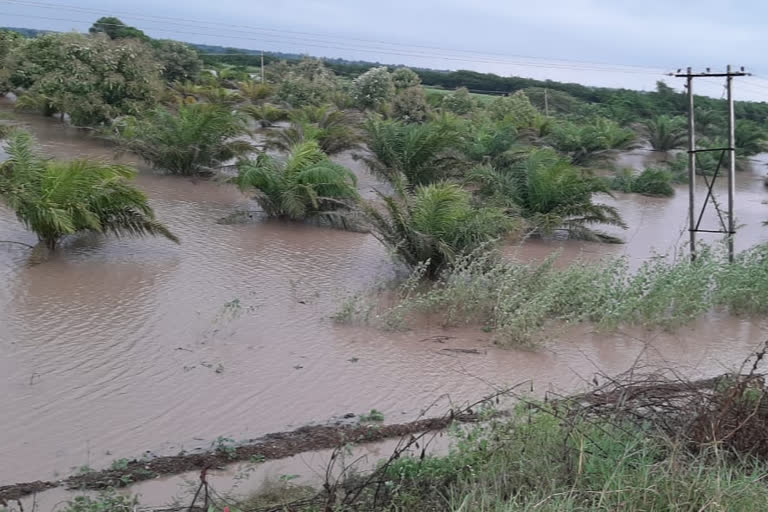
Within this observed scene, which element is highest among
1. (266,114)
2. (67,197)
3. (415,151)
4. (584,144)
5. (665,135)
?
(266,114)

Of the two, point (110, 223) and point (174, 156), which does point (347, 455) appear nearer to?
point (110, 223)

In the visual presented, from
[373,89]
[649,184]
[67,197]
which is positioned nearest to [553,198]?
[67,197]

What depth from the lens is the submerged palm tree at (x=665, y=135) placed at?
87.8 ft

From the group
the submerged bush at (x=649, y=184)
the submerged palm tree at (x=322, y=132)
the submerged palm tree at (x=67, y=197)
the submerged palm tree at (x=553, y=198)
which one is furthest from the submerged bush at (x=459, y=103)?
the submerged palm tree at (x=67, y=197)

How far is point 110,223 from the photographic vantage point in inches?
386

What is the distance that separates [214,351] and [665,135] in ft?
73.3

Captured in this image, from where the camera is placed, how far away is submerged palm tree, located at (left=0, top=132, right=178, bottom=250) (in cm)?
913

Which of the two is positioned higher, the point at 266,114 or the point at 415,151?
the point at 266,114

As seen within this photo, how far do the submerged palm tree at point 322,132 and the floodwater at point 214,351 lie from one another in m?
4.82

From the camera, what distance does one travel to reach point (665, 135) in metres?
26.7

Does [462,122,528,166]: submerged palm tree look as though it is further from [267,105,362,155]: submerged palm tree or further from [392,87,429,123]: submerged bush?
[392,87,429,123]: submerged bush

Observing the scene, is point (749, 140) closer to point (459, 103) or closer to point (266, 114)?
point (459, 103)

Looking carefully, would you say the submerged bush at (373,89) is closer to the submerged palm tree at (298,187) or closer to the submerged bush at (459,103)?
the submerged bush at (459,103)

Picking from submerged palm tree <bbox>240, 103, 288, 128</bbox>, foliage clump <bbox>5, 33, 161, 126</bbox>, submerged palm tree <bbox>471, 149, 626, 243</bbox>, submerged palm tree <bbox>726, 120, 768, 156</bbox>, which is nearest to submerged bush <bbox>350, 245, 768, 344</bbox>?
submerged palm tree <bbox>471, 149, 626, 243</bbox>
